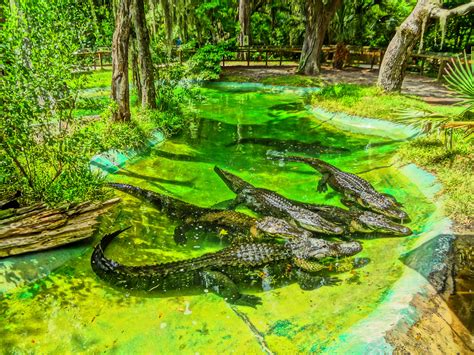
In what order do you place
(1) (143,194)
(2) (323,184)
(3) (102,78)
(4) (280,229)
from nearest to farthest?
(4) (280,229) → (1) (143,194) → (2) (323,184) → (3) (102,78)

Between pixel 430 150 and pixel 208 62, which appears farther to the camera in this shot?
pixel 208 62

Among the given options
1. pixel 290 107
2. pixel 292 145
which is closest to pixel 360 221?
pixel 292 145

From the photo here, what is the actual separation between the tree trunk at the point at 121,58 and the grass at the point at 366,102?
6056 mm

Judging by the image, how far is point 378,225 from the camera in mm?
4570

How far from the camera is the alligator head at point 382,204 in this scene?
4883 millimetres

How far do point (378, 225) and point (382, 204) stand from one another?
587mm

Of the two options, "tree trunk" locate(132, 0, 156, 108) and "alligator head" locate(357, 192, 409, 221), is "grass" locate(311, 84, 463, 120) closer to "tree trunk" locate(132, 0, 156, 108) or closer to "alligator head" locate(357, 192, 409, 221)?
"alligator head" locate(357, 192, 409, 221)

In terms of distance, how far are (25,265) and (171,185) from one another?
2.80m

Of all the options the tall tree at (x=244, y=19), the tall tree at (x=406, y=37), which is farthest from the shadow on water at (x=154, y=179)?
the tall tree at (x=244, y=19)

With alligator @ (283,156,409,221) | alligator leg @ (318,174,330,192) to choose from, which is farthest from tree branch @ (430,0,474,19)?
alligator leg @ (318,174,330,192)

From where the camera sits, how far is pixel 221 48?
15766mm

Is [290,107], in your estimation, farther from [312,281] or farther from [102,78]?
[312,281]

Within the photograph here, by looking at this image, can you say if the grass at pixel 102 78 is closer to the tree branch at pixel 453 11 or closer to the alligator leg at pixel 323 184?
the alligator leg at pixel 323 184

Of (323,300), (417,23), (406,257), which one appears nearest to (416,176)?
(406,257)
